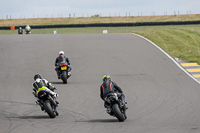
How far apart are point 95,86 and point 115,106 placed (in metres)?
8.23

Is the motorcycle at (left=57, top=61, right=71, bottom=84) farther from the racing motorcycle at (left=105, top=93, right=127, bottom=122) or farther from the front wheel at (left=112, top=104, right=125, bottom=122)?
the front wheel at (left=112, top=104, right=125, bottom=122)

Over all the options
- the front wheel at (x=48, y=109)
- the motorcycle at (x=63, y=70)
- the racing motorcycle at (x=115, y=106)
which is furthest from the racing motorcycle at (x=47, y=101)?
the motorcycle at (x=63, y=70)

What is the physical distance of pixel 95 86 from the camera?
810 inches

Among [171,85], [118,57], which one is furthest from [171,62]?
[171,85]

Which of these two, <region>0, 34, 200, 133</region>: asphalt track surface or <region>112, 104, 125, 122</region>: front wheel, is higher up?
<region>112, 104, 125, 122</region>: front wheel

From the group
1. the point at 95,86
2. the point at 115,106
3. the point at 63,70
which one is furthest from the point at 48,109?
the point at 63,70

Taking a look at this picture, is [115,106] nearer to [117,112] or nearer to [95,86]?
[117,112]

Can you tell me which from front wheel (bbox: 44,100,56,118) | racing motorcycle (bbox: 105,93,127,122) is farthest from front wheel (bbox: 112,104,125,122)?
front wheel (bbox: 44,100,56,118)

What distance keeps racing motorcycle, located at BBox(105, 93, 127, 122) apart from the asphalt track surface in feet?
0.79

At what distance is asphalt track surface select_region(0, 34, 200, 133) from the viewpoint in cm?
1229

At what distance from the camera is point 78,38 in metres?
38.2

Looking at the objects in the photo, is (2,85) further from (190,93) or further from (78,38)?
(78,38)

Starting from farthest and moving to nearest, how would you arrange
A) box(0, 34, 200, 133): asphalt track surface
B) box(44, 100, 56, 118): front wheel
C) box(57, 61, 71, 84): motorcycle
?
box(57, 61, 71, 84): motorcycle
box(44, 100, 56, 118): front wheel
box(0, 34, 200, 133): asphalt track surface

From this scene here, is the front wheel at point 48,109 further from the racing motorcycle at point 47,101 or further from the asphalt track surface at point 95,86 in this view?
the asphalt track surface at point 95,86
